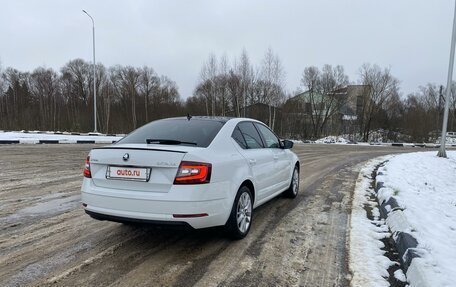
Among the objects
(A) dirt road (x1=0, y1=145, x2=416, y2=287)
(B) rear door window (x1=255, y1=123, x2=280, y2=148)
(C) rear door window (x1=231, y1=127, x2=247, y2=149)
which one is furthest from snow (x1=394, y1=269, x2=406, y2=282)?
(B) rear door window (x1=255, y1=123, x2=280, y2=148)

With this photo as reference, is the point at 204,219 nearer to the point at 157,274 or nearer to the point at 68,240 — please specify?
the point at 157,274

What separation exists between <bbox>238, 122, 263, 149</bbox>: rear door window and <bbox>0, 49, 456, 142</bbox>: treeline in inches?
1610

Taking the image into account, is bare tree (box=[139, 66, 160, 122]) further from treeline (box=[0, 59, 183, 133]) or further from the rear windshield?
the rear windshield

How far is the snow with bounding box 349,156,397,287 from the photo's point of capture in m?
3.64

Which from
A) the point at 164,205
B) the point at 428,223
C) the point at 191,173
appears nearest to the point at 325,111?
the point at 428,223

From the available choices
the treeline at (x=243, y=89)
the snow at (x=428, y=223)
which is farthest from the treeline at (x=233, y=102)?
the snow at (x=428, y=223)

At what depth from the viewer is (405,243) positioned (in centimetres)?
427

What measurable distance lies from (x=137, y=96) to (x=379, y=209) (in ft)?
227

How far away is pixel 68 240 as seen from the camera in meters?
4.58

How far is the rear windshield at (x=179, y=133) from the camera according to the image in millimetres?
4477

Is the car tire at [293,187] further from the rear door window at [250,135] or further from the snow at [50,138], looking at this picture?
→ the snow at [50,138]

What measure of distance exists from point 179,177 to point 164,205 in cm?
34

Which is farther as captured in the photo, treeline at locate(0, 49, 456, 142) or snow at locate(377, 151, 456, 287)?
treeline at locate(0, 49, 456, 142)

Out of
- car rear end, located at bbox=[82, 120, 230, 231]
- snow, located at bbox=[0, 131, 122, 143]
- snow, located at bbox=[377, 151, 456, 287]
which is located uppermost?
snow, located at bbox=[0, 131, 122, 143]
